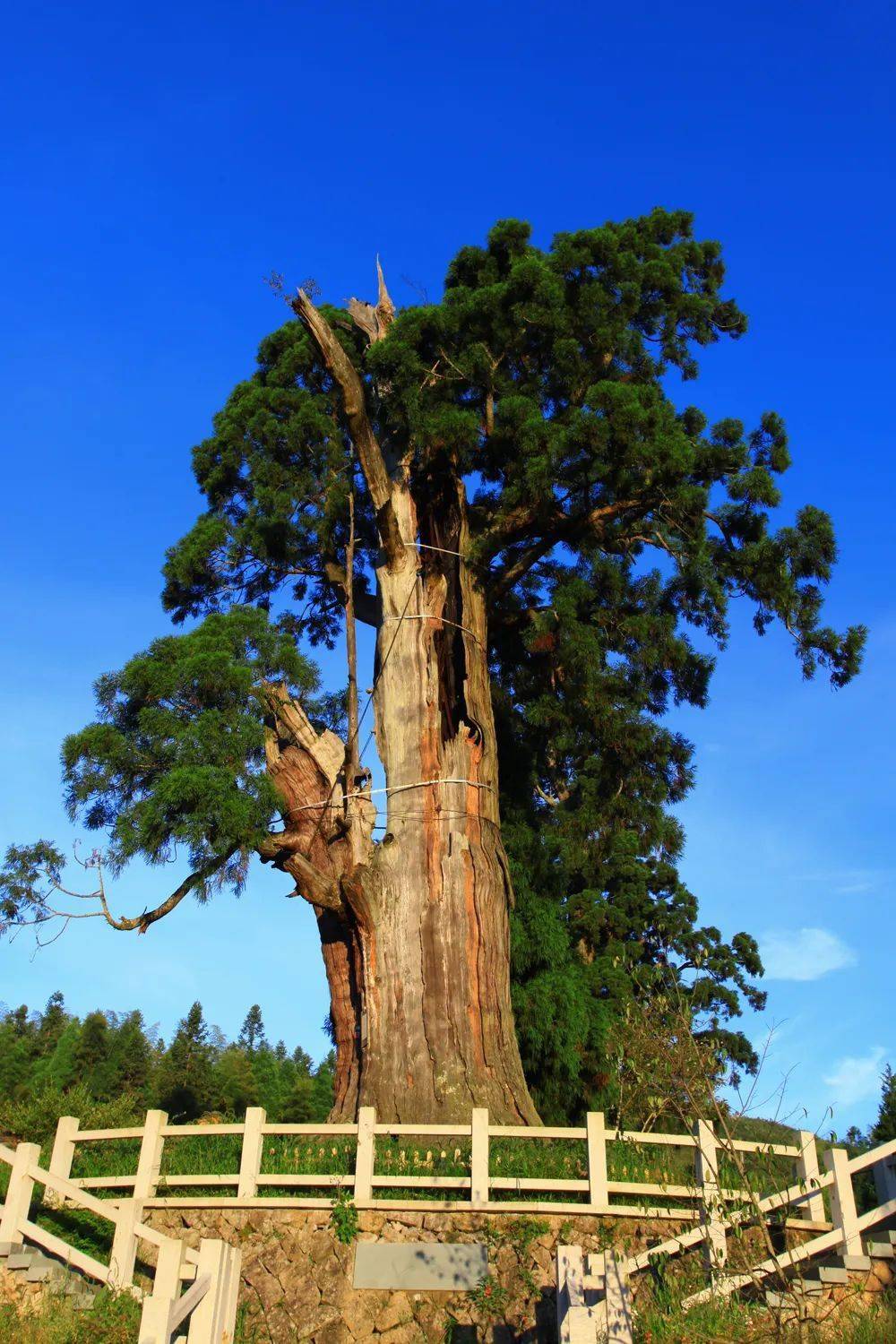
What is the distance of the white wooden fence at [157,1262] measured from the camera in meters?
5.72

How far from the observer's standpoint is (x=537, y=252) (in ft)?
46.8

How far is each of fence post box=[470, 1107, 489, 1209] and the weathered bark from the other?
1.83 meters

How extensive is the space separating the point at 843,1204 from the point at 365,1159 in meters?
3.37

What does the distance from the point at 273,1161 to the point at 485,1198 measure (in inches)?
80.6

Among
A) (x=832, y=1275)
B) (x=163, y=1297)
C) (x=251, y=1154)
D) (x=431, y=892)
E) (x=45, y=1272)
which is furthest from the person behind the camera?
(x=431, y=892)

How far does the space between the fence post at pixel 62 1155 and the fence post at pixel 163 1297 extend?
310cm

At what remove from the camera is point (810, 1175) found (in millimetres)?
7602

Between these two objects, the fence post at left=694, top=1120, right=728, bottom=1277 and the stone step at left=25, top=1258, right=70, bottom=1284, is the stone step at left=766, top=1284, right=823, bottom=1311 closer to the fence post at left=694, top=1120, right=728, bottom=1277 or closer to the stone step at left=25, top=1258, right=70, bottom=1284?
the fence post at left=694, top=1120, right=728, bottom=1277

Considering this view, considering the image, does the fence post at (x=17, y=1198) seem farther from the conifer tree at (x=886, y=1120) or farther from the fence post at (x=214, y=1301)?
the conifer tree at (x=886, y=1120)

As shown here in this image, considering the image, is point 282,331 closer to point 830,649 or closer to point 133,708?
point 133,708

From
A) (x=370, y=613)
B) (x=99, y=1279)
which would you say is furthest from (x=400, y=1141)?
(x=370, y=613)

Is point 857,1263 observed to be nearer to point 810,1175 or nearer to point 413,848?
point 810,1175

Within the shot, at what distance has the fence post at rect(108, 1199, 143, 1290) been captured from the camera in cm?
727

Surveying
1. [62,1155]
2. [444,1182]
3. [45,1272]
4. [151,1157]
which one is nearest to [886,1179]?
[444,1182]
